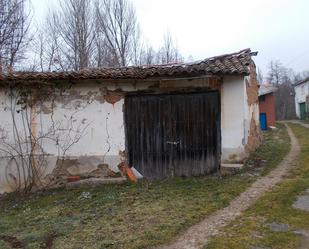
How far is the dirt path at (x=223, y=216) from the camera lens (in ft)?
17.8


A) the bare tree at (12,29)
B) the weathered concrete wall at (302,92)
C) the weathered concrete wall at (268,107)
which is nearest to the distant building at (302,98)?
the weathered concrete wall at (302,92)

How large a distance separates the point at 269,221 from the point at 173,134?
14.2 ft

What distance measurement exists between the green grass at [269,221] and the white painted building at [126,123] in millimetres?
2300

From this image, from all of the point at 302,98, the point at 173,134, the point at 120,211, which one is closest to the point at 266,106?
the point at 302,98

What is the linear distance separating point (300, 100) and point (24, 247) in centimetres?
3893

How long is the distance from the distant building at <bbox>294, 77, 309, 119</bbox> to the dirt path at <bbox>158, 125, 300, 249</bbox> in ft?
95.6

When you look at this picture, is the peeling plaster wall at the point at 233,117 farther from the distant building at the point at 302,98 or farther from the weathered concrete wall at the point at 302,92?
the weathered concrete wall at the point at 302,92

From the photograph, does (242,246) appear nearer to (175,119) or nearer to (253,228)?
(253,228)

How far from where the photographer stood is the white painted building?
9.86 meters

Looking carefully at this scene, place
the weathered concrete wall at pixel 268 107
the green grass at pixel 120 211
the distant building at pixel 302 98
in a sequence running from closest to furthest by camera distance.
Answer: the green grass at pixel 120 211 < the weathered concrete wall at pixel 268 107 < the distant building at pixel 302 98

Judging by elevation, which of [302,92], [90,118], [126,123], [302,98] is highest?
[302,92]

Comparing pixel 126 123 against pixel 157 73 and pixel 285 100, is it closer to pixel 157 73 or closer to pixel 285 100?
pixel 157 73

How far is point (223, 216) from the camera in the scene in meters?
6.55

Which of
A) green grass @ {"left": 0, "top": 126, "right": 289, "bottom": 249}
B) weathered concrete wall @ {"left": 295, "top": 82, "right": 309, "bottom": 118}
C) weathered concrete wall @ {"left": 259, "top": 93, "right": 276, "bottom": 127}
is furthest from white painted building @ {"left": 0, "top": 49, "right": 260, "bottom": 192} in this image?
weathered concrete wall @ {"left": 295, "top": 82, "right": 309, "bottom": 118}
